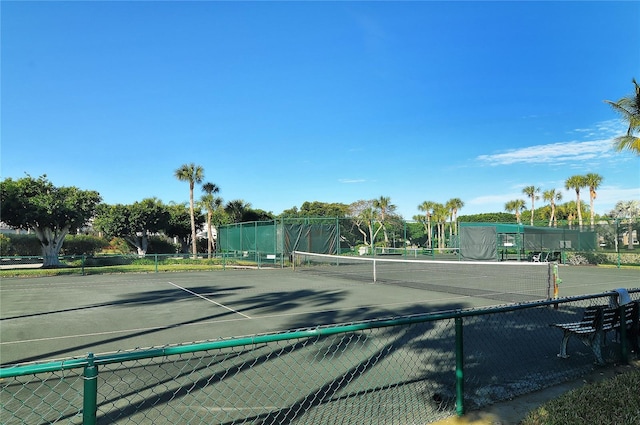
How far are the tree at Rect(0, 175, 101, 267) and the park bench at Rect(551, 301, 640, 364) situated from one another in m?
29.4

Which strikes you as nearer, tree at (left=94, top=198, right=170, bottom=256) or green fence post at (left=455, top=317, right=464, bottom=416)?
green fence post at (left=455, top=317, right=464, bottom=416)

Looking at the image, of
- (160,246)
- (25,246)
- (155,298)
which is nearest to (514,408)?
(155,298)

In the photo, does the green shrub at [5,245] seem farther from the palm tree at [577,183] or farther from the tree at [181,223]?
the palm tree at [577,183]

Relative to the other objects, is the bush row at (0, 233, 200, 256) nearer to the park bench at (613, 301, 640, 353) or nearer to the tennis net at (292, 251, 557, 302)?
the tennis net at (292, 251, 557, 302)

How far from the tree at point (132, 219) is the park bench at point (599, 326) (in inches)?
1774

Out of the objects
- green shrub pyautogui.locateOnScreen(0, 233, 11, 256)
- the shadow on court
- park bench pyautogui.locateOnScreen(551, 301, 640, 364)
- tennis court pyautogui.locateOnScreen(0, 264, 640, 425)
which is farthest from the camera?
green shrub pyautogui.locateOnScreen(0, 233, 11, 256)

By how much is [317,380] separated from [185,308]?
6744 mm

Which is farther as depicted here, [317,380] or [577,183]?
[577,183]

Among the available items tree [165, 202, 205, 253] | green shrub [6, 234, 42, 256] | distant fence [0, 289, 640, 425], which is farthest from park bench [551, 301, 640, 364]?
tree [165, 202, 205, 253]

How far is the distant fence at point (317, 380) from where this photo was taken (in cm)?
400

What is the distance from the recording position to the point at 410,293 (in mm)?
13047

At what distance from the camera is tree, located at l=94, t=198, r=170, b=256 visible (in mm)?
44719

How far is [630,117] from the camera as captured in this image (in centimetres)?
1834

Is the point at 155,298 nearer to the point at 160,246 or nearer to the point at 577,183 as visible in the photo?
the point at 160,246
